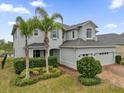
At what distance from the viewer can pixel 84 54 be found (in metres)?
24.6

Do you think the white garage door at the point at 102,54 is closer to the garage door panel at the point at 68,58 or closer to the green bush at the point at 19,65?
the garage door panel at the point at 68,58

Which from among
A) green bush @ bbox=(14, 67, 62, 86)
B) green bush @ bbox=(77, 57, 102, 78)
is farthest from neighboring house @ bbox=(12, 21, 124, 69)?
green bush @ bbox=(77, 57, 102, 78)

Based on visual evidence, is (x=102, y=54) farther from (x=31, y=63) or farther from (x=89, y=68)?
(x=31, y=63)

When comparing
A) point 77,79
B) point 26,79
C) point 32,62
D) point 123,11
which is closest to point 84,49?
point 77,79

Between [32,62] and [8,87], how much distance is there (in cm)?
610

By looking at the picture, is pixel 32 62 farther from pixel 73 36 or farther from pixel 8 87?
pixel 73 36

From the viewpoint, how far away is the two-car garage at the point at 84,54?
24.2m

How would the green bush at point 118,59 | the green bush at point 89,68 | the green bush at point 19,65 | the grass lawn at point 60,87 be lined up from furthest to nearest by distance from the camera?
the green bush at point 118,59 → the green bush at point 19,65 → the green bush at point 89,68 → the grass lawn at point 60,87

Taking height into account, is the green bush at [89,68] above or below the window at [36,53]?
below

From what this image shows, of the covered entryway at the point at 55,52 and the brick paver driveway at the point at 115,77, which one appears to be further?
the covered entryway at the point at 55,52

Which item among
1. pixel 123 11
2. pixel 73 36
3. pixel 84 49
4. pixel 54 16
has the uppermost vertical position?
pixel 123 11

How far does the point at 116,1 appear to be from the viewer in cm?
2780

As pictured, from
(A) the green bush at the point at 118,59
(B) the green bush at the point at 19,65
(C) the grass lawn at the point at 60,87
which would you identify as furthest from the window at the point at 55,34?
(A) the green bush at the point at 118,59

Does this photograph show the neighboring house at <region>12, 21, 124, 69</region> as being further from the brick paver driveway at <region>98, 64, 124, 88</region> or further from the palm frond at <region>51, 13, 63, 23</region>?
the palm frond at <region>51, 13, 63, 23</region>
